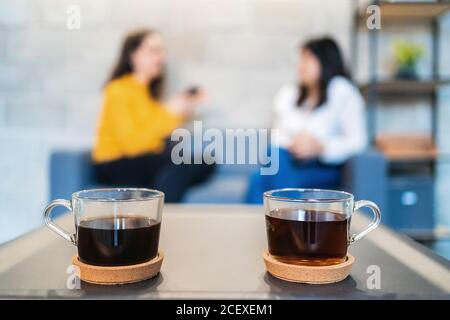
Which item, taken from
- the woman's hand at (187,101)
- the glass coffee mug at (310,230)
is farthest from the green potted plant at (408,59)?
the glass coffee mug at (310,230)

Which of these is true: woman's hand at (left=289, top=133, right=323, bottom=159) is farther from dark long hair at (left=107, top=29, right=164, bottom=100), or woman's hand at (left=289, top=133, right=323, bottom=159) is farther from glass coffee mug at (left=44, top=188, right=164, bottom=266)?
glass coffee mug at (left=44, top=188, right=164, bottom=266)

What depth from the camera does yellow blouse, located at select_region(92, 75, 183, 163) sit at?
161 centimetres

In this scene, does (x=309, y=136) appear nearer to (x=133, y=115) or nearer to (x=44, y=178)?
(x=133, y=115)

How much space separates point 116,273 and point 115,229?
0.03 m

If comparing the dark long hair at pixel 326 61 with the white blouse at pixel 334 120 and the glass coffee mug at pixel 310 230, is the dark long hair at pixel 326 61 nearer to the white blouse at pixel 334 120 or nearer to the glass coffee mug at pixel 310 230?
the white blouse at pixel 334 120

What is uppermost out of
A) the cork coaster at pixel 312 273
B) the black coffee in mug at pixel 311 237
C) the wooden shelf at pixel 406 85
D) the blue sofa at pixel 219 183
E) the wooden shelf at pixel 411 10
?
the wooden shelf at pixel 411 10

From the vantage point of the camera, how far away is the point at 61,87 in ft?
6.86

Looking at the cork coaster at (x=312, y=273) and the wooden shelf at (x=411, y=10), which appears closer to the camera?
the cork coaster at (x=312, y=273)

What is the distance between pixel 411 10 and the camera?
Answer: 1.95 metres

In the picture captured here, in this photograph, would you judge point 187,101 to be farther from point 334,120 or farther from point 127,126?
point 334,120

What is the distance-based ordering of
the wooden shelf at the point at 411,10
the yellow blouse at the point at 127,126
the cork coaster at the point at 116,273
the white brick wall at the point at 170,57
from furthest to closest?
the white brick wall at the point at 170,57
the wooden shelf at the point at 411,10
the yellow blouse at the point at 127,126
the cork coaster at the point at 116,273

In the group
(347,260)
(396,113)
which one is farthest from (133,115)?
(347,260)

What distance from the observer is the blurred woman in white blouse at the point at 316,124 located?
1522 mm

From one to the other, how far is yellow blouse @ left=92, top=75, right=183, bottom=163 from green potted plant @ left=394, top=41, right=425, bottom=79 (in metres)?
0.97
